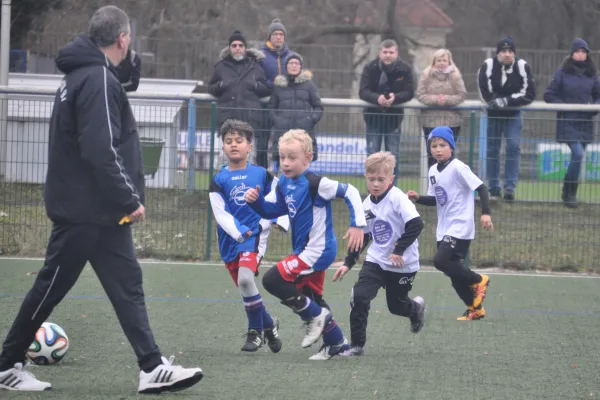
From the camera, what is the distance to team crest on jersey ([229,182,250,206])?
7641 millimetres

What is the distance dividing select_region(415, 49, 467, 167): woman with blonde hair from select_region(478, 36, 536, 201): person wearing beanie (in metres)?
0.38

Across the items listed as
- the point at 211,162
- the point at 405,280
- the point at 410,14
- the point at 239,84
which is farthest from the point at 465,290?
the point at 410,14

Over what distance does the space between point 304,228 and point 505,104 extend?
18.8 feet

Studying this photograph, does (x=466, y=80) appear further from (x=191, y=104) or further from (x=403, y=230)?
(x=403, y=230)

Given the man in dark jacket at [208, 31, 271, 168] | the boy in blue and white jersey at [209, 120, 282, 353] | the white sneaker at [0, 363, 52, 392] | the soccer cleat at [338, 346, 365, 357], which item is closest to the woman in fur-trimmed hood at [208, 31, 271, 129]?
the man in dark jacket at [208, 31, 271, 168]

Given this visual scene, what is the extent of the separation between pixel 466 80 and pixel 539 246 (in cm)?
985

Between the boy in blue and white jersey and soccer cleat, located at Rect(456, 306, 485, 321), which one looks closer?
the boy in blue and white jersey

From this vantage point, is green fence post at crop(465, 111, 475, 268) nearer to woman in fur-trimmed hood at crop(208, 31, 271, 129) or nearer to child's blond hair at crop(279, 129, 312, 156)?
woman in fur-trimmed hood at crop(208, 31, 271, 129)

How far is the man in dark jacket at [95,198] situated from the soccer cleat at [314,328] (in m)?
1.36

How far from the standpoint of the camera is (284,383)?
20.6 ft

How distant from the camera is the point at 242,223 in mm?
7672

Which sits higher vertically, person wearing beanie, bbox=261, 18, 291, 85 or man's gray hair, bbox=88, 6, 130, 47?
person wearing beanie, bbox=261, 18, 291, 85

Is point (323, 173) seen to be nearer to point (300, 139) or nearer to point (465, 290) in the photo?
point (465, 290)

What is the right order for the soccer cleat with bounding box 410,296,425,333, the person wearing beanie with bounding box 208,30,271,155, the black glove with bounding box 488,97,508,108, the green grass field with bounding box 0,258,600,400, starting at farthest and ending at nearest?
the person wearing beanie with bounding box 208,30,271,155
the black glove with bounding box 488,97,508,108
the soccer cleat with bounding box 410,296,425,333
the green grass field with bounding box 0,258,600,400
